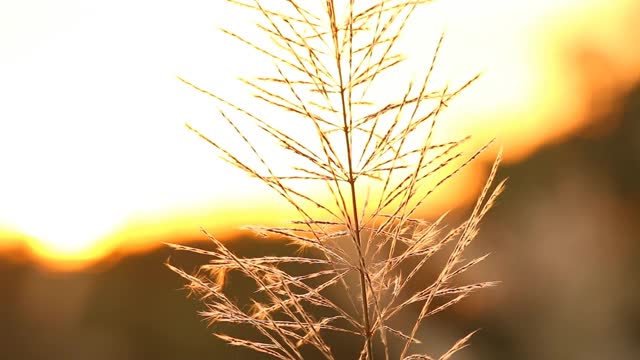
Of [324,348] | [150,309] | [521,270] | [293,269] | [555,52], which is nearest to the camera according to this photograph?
[324,348]

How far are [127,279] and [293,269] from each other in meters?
3.94

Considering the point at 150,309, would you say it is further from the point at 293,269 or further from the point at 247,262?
the point at 247,262

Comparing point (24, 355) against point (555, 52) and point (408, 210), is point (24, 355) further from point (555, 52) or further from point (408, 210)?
point (408, 210)

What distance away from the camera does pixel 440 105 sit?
2.08 m

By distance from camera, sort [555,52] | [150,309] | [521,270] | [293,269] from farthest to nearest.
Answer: [555,52], [521,270], [150,309], [293,269]

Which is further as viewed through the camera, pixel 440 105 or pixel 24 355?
pixel 24 355

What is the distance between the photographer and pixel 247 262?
2080mm

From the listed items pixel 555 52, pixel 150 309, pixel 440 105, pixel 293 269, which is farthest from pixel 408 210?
pixel 555 52

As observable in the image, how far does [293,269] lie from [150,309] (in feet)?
11.0

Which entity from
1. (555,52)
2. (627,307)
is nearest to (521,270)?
(627,307)

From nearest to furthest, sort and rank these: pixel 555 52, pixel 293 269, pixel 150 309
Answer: pixel 293 269, pixel 150 309, pixel 555 52

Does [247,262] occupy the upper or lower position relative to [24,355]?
upper

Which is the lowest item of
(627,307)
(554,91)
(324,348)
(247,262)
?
(627,307)

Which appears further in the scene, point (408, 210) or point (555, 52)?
point (555, 52)
